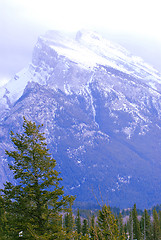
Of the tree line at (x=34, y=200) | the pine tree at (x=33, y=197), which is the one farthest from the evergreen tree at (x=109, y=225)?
the pine tree at (x=33, y=197)

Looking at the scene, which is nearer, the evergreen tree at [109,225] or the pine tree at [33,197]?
the evergreen tree at [109,225]

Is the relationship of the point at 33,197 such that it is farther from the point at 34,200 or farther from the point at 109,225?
the point at 109,225

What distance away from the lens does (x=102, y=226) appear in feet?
112

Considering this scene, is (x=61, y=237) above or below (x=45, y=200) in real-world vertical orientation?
below

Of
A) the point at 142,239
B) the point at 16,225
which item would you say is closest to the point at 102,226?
the point at 16,225

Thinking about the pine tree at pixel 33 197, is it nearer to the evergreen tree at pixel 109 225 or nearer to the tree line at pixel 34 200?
the tree line at pixel 34 200

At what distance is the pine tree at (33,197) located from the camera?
88.1 feet

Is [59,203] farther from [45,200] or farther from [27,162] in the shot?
[27,162]

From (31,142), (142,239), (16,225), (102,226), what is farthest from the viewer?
(142,239)

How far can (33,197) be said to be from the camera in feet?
89.9

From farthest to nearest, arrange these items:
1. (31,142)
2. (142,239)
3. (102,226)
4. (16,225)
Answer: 1. (142,239)
2. (102,226)
3. (31,142)
4. (16,225)

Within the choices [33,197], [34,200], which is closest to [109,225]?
[33,197]

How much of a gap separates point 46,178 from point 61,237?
214 inches

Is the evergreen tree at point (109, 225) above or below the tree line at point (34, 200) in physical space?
below
